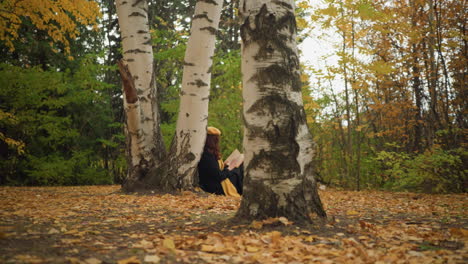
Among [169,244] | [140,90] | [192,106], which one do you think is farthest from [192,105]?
[169,244]

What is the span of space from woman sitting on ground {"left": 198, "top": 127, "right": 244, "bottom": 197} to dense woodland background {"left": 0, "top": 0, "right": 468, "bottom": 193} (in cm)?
255

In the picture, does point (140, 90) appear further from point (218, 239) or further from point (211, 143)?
point (218, 239)

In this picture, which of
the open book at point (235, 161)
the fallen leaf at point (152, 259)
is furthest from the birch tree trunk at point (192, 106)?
the fallen leaf at point (152, 259)

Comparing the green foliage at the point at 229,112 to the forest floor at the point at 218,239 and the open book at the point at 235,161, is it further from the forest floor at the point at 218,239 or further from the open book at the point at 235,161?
the forest floor at the point at 218,239

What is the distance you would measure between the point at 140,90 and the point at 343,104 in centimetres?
508

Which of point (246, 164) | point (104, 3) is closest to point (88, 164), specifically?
point (104, 3)

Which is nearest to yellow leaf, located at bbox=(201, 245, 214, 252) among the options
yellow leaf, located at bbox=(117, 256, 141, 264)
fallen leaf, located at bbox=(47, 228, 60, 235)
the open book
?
yellow leaf, located at bbox=(117, 256, 141, 264)

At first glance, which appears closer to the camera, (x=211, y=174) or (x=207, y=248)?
(x=207, y=248)

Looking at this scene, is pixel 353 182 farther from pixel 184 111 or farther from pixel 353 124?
pixel 184 111

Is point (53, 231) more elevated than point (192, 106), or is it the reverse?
point (192, 106)

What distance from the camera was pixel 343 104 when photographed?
850cm

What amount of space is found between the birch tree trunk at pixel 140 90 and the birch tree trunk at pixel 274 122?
306 cm

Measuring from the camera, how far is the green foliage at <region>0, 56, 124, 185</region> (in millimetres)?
9617

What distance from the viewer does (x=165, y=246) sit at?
2133 millimetres
